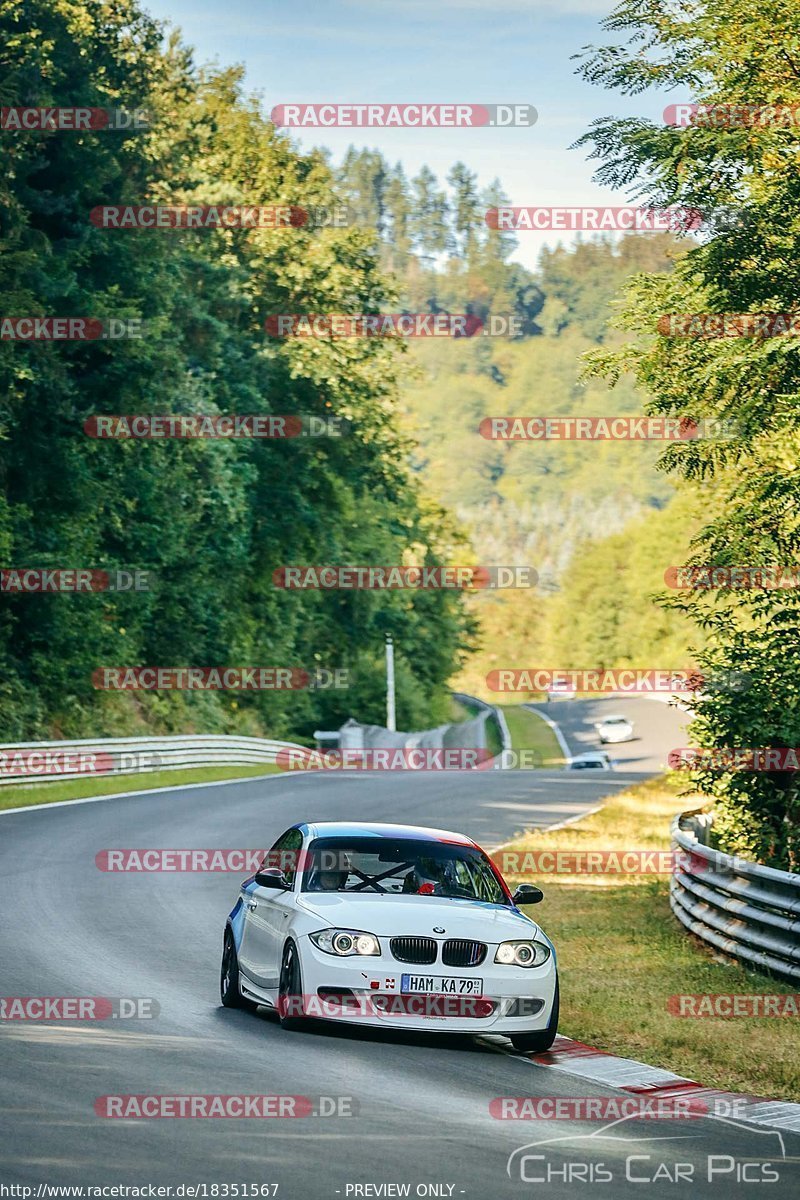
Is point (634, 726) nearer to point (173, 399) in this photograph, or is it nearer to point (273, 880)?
point (173, 399)

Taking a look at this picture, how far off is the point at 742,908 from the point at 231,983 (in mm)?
4764

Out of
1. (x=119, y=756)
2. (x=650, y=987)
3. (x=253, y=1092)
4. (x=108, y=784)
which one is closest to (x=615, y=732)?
(x=119, y=756)

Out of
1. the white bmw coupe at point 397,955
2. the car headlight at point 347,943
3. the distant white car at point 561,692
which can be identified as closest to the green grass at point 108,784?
the white bmw coupe at point 397,955

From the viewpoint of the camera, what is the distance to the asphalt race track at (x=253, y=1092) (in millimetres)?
7152

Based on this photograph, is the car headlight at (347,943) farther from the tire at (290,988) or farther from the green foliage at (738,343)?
the green foliage at (738,343)

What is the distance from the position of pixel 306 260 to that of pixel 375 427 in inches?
263

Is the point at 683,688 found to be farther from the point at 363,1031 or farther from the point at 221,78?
the point at 221,78

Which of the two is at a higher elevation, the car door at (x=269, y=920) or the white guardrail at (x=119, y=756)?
the car door at (x=269, y=920)

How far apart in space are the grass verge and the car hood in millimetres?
1137

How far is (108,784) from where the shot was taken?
36.6 metres

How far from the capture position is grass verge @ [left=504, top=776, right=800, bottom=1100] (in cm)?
1059

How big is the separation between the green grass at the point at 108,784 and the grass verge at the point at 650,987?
488 inches

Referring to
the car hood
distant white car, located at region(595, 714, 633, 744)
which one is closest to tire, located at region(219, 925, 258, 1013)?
the car hood

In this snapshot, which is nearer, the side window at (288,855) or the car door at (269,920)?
the car door at (269,920)
